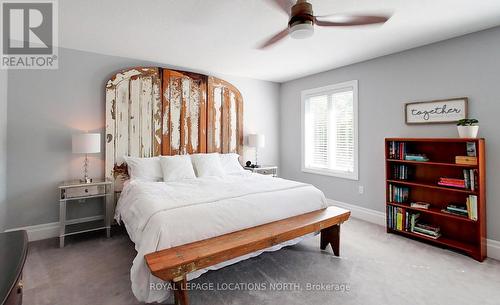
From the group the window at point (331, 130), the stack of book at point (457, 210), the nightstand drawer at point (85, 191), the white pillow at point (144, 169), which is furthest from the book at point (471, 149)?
Result: the nightstand drawer at point (85, 191)

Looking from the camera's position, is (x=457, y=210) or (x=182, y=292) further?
(x=457, y=210)

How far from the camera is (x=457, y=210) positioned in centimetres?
271

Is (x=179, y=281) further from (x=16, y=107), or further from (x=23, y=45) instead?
(x=23, y=45)

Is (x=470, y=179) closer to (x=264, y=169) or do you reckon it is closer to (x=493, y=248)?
(x=493, y=248)

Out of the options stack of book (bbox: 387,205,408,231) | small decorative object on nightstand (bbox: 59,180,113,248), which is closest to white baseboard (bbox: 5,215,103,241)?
small decorative object on nightstand (bbox: 59,180,113,248)

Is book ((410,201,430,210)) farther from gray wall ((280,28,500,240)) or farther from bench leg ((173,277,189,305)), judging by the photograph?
bench leg ((173,277,189,305))

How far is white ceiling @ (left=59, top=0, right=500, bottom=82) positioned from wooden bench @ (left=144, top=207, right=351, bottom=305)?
6.74 feet

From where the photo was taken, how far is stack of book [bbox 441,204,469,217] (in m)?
2.65

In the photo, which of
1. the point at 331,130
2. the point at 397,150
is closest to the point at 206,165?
the point at 331,130

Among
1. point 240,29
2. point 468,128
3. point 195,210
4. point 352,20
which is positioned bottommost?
point 195,210

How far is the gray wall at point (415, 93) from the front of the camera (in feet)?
8.61

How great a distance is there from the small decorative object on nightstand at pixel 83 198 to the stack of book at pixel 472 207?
14.0 feet

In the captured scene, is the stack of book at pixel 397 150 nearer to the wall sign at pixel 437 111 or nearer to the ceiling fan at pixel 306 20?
the wall sign at pixel 437 111

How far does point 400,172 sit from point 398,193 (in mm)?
287
